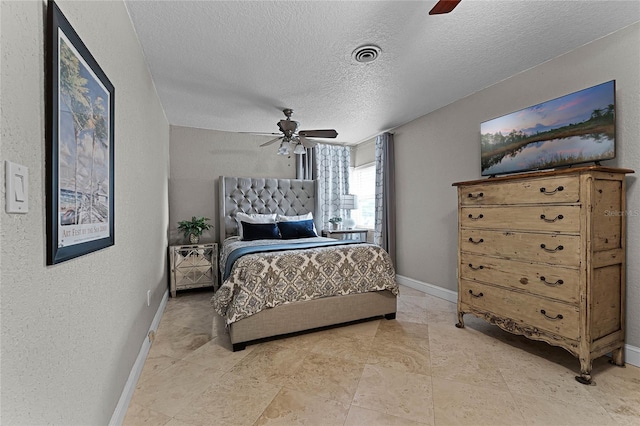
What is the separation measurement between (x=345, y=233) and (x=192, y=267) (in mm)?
2466

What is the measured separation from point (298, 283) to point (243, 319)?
56 centimetres

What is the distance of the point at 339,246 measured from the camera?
312cm

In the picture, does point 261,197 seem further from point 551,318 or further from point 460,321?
point 551,318

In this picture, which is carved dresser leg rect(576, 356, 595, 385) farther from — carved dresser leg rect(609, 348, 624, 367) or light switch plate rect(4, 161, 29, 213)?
light switch plate rect(4, 161, 29, 213)

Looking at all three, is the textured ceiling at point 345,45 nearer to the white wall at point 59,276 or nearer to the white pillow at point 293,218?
the white wall at point 59,276

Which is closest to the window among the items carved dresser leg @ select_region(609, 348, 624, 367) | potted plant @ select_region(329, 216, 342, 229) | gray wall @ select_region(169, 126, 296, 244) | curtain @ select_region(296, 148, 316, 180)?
potted plant @ select_region(329, 216, 342, 229)

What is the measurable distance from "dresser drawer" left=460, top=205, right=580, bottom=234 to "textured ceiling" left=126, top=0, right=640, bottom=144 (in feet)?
4.44

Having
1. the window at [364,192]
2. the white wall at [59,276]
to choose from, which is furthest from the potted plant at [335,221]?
the white wall at [59,276]

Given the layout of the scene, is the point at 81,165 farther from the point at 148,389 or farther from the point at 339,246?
the point at 339,246

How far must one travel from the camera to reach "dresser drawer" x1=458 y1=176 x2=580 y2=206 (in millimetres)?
2092

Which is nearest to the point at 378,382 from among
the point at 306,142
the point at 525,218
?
the point at 525,218

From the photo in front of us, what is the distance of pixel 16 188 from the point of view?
76 cm

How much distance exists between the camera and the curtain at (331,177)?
18.3ft

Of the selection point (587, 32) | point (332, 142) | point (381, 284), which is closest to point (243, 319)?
point (381, 284)
